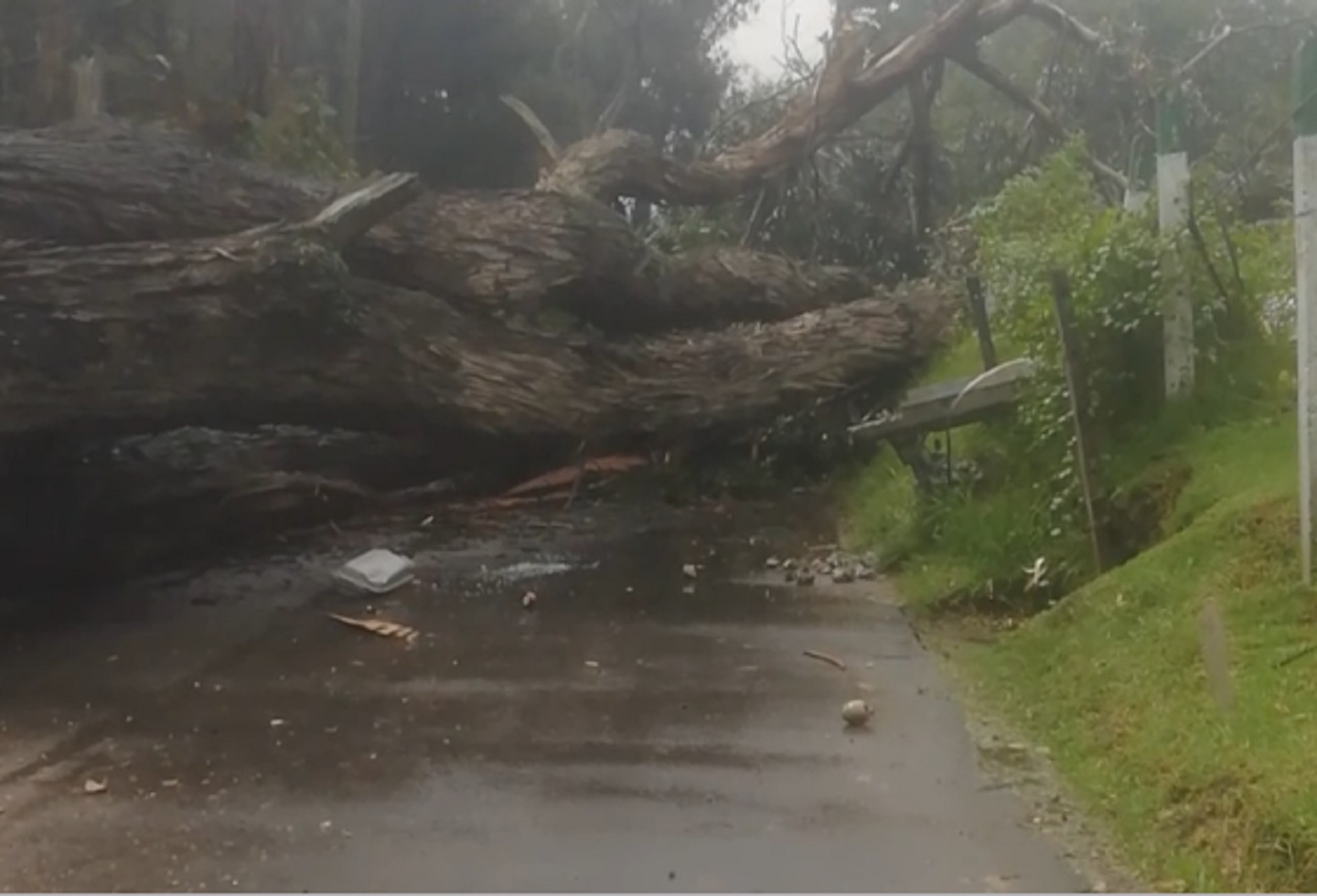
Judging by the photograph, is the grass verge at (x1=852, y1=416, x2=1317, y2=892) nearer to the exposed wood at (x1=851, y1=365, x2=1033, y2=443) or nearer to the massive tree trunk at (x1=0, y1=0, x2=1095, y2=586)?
the exposed wood at (x1=851, y1=365, x2=1033, y2=443)

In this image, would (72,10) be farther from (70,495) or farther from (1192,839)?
(1192,839)

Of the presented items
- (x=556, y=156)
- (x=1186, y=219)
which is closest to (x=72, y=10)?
(x=556, y=156)

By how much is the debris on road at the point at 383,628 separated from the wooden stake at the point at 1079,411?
2.96 meters

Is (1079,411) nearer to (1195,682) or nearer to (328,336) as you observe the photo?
(1195,682)

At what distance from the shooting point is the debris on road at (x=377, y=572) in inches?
299

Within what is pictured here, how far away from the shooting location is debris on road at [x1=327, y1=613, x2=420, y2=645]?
6695mm

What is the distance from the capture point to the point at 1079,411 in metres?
6.77

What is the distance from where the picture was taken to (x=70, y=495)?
792 centimetres

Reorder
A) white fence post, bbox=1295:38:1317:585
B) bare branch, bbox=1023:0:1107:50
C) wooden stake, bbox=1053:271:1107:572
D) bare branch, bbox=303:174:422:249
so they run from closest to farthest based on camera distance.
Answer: white fence post, bbox=1295:38:1317:585
wooden stake, bbox=1053:271:1107:572
bare branch, bbox=303:174:422:249
bare branch, bbox=1023:0:1107:50

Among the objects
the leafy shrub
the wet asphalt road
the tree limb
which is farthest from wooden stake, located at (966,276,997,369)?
the tree limb

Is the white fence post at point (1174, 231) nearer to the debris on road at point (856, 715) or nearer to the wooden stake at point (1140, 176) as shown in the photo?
the wooden stake at point (1140, 176)

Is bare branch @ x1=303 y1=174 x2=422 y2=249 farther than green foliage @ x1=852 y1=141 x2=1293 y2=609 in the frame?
Yes

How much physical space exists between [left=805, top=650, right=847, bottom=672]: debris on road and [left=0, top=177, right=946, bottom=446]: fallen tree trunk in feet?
9.34

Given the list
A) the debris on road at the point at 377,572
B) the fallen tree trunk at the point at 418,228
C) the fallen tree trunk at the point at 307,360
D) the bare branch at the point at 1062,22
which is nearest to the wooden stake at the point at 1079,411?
the fallen tree trunk at the point at 307,360
